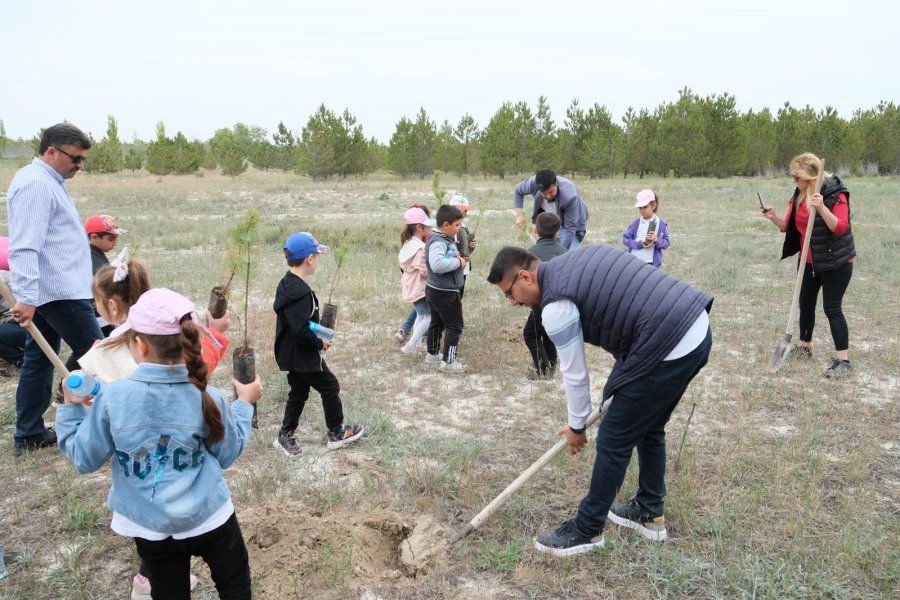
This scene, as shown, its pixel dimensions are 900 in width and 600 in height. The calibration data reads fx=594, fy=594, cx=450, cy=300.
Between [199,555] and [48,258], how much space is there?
226 cm

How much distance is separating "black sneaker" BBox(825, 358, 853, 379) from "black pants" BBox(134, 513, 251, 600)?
502cm

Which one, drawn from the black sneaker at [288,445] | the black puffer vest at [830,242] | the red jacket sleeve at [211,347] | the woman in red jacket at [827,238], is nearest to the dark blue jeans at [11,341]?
the black sneaker at [288,445]

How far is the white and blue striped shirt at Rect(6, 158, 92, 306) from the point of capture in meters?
3.28

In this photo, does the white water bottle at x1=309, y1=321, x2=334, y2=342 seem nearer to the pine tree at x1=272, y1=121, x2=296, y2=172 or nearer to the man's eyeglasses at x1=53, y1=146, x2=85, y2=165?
the man's eyeglasses at x1=53, y1=146, x2=85, y2=165

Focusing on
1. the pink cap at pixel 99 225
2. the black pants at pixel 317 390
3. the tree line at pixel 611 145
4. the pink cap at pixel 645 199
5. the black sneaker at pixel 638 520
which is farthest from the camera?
the tree line at pixel 611 145

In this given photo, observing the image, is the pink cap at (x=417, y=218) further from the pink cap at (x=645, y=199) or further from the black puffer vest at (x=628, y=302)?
the black puffer vest at (x=628, y=302)

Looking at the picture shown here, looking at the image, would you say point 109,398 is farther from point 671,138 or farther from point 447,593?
point 671,138

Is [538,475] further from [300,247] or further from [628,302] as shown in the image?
[300,247]

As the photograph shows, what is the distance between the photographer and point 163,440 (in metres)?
1.86

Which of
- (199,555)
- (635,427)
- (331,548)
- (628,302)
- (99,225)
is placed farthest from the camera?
(99,225)

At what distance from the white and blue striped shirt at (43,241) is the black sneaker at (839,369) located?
5.73 metres

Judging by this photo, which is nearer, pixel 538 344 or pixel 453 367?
pixel 538 344

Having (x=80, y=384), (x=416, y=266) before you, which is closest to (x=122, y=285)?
(x=80, y=384)

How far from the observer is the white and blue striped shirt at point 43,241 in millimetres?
3275
